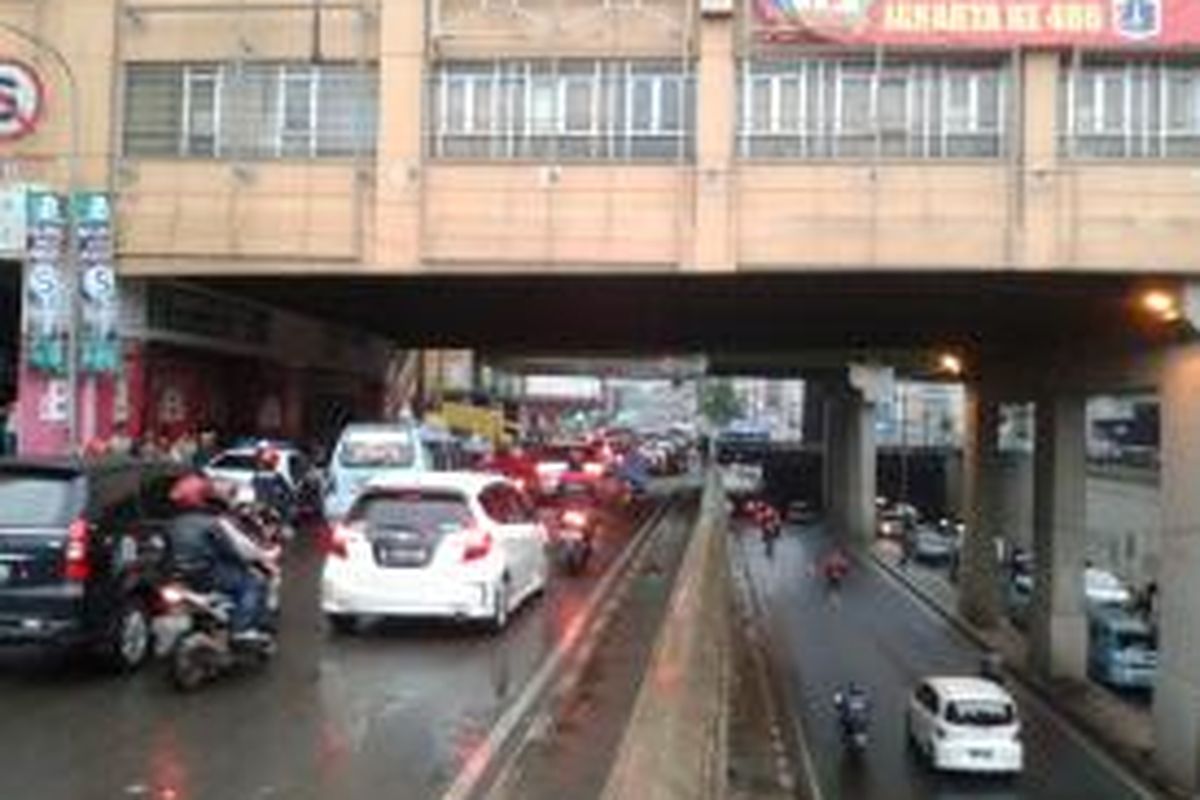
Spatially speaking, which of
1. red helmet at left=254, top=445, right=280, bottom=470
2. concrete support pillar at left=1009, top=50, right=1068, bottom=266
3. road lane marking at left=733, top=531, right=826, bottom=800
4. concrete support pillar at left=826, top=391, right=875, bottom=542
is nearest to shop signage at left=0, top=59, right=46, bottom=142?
red helmet at left=254, top=445, right=280, bottom=470

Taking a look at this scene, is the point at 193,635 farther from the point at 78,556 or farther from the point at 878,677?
the point at 878,677

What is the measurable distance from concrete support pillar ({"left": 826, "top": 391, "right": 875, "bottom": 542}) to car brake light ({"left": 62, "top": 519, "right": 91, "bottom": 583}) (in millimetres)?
83347

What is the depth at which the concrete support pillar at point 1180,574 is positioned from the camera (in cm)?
4100

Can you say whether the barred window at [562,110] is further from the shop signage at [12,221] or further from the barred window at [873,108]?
the shop signage at [12,221]

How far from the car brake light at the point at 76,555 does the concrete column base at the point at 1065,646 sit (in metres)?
43.2

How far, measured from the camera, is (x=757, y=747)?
42.5m

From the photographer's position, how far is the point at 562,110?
134 ft

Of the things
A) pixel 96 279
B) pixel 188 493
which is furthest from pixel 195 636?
pixel 96 279

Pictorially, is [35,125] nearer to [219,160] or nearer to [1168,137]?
[219,160]

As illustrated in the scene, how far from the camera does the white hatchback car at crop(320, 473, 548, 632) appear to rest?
818 inches

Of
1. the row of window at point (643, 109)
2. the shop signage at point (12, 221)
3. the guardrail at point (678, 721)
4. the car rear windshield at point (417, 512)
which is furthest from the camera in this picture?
the shop signage at point (12, 221)

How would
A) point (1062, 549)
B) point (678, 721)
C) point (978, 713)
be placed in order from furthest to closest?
1. point (1062, 549)
2. point (978, 713)
3. point (678, 721)

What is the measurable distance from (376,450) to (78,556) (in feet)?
60.8

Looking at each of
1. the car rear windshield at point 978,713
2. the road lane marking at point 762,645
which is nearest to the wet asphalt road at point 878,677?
the road lane marking at point 762,645
